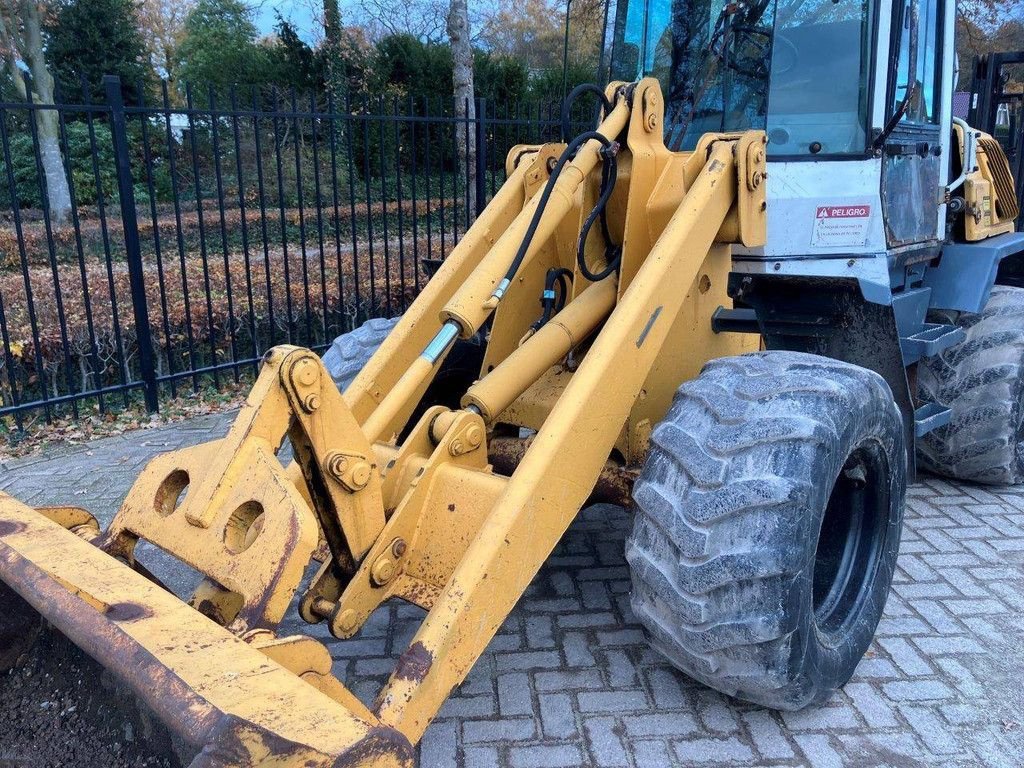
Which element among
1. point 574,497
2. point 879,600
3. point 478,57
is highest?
point 478,57

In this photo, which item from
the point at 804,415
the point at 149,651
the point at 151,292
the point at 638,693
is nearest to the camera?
the point at 149,651

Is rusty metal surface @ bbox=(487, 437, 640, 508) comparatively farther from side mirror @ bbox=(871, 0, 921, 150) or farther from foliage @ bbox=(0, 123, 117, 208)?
foliage @ bbox=(0, 123, 117, 208)

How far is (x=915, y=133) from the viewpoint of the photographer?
3812 mm

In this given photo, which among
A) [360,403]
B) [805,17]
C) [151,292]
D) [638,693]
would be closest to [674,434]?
[638,693]

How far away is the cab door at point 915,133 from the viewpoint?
351 cm

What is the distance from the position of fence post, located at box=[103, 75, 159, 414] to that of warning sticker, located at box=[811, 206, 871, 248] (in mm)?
4639

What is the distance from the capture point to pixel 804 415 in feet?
8.18

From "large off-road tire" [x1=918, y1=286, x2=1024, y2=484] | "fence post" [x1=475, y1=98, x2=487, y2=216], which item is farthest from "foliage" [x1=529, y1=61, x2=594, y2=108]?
"large off-road tire" [x1=918, y1=286, x2=1024, y2=484]

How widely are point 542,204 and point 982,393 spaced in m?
3.07

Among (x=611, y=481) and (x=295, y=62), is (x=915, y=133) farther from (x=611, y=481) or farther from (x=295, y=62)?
(x=295, y=62)

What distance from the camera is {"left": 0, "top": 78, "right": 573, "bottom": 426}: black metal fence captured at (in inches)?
241

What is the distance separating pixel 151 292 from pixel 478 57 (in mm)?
10672

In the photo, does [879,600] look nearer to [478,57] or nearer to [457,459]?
[457,459]

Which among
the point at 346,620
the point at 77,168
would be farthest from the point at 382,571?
the point at 77,168
